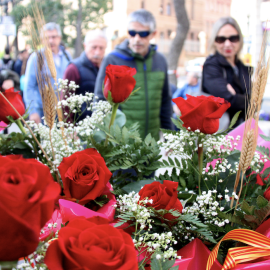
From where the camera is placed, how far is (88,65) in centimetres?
341

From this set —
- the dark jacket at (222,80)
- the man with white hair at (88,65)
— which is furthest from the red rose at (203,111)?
the man with white hair at (88,65)

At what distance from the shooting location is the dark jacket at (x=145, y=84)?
2816 millimetres

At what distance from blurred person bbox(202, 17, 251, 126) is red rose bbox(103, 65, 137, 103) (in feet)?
5.67

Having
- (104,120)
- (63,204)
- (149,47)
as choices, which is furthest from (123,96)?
(149,47)

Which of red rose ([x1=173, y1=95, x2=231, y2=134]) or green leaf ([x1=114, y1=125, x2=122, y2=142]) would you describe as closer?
red rose ([x1=173, y1=95, x2=231, y2=134])

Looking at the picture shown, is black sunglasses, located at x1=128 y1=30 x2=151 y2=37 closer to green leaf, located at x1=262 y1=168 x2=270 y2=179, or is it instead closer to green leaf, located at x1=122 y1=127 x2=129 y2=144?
green leaf, located at x1=122 y1=127 x2=129 y2=144

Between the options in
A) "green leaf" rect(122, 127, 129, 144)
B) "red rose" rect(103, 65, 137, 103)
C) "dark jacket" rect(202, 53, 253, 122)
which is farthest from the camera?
"dark jacket" rect(202, 53, 253, 122)

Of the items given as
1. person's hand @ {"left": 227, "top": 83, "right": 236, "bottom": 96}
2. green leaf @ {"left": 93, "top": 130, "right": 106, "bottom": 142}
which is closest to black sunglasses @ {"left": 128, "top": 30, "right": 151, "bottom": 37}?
person's hand @ {"left": 227, "top": 83, "right": 236, "bottom": 96}

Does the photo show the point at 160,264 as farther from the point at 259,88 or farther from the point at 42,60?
the point at 42,60

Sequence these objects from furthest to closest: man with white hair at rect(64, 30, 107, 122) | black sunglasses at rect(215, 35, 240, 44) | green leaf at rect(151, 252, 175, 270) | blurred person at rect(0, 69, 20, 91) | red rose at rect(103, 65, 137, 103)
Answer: blurred person at rect(0, 69, 20, 91)
man with white hair at rect(64, 30, 107, 122)
black sunglasses at rect(215, 35, 240, 44)
red rose at rect(103, 65, 137, 103)
green leaf at rect(151, 252, 175, 270)

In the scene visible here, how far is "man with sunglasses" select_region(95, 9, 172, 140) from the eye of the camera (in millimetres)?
2693

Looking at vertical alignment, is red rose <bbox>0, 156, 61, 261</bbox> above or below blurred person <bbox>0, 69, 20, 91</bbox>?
above

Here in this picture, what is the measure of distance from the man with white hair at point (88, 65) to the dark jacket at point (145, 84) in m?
0.58

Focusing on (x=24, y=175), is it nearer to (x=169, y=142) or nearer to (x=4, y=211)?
(x=4, y=211)
